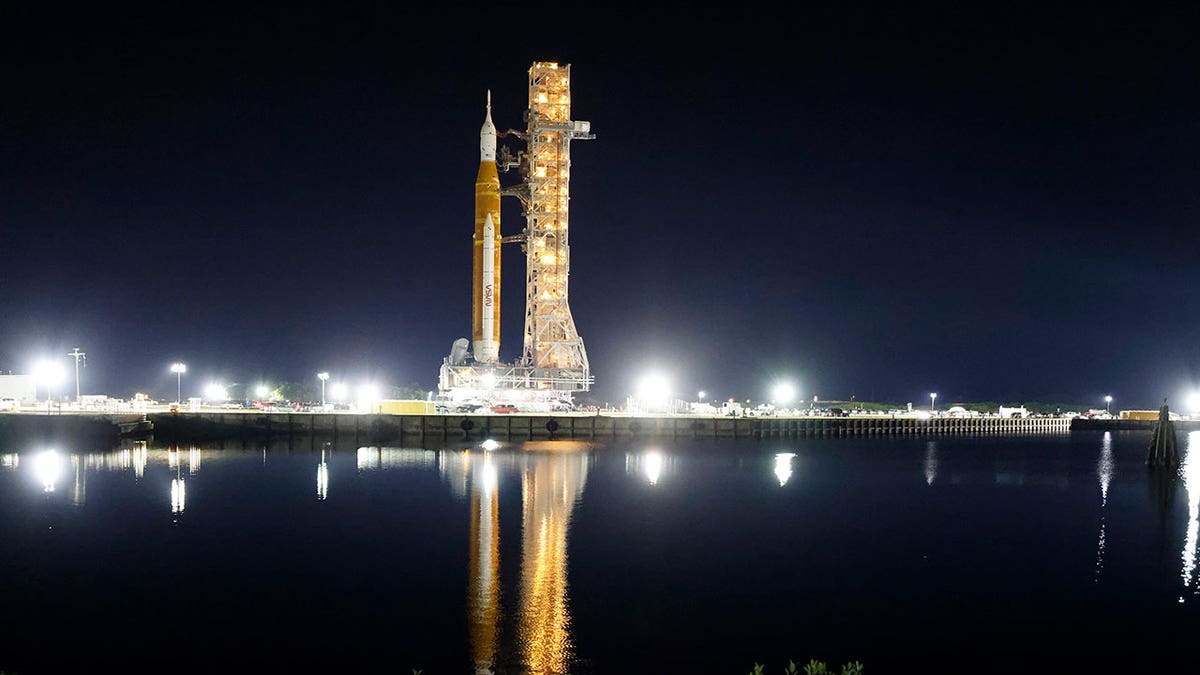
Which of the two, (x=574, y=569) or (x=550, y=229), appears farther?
(x=550, y=229)

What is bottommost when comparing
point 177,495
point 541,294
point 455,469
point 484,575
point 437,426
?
point 484,575

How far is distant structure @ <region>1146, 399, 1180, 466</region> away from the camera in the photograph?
74.5 m

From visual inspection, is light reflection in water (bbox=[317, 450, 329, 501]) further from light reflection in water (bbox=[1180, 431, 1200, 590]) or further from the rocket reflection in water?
light reflection in water (bbox=[1180, 431, 1200, 590])

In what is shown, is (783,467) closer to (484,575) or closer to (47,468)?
(484,575)

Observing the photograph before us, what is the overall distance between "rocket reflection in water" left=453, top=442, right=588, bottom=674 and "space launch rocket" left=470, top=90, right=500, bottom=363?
37.0m

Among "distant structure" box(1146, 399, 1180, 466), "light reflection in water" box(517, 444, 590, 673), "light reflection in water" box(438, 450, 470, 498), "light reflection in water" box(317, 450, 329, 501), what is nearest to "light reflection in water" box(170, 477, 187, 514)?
"light reflection in water" box(317, 450, 329, 501)

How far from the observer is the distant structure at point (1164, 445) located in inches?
2933

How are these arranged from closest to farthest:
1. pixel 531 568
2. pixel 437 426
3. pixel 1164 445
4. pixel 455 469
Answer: pixel 531 568 < pixel 455 469 < pixel 1164 445 < pixel 437 426

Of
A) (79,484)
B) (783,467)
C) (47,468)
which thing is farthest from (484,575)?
(783,467)

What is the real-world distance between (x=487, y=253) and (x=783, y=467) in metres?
43.1

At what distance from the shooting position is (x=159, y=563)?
34.9 m

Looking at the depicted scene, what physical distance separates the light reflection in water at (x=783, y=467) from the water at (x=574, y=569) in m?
0.85

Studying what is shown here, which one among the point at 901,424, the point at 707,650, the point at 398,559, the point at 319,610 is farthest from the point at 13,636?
the point at 901,424

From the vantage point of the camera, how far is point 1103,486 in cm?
6356
